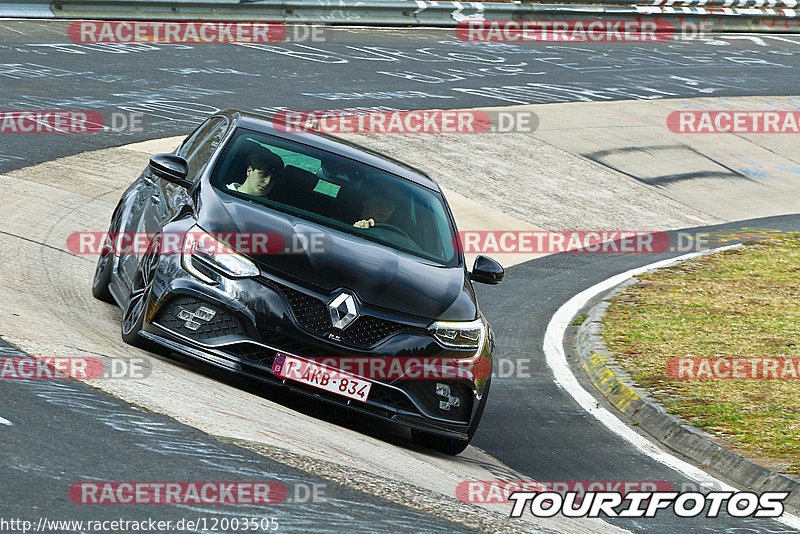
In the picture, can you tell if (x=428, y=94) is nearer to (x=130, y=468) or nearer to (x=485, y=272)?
(x=485, y=272)

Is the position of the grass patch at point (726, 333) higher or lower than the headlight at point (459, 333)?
lower

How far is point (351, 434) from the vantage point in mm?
6449

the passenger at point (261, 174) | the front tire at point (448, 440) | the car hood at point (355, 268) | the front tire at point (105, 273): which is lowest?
the front tire at point (448, 440)

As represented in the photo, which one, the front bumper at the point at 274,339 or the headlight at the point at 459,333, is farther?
the headlight at the point at 459,333

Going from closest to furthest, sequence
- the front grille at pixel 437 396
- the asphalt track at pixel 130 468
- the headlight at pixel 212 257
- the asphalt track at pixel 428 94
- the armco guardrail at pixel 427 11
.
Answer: the asphalt track at pixel 130 468, the asphalt track at pixel 428 94, the headlight at pixel 212 257, the front grille at pixel 437 396, the armco guardrail at pixel 427 11

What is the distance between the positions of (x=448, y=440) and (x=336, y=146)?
248 centimetres

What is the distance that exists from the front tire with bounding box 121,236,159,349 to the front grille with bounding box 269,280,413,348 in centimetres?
87

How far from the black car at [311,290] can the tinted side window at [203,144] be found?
12 cm

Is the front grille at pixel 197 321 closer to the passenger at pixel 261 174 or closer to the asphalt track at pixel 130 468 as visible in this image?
the asphalt track at pixel 130 468

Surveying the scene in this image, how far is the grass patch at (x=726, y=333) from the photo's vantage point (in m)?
7.90

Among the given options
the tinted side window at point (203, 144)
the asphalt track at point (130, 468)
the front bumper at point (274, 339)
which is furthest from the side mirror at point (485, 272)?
the asphalt track at point (130, 468)

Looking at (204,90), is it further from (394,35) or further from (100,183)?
(394,35)

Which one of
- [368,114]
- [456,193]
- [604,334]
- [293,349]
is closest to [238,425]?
[293,349]

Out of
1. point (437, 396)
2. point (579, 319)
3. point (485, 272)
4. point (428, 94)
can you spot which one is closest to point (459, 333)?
point (437, 396)
